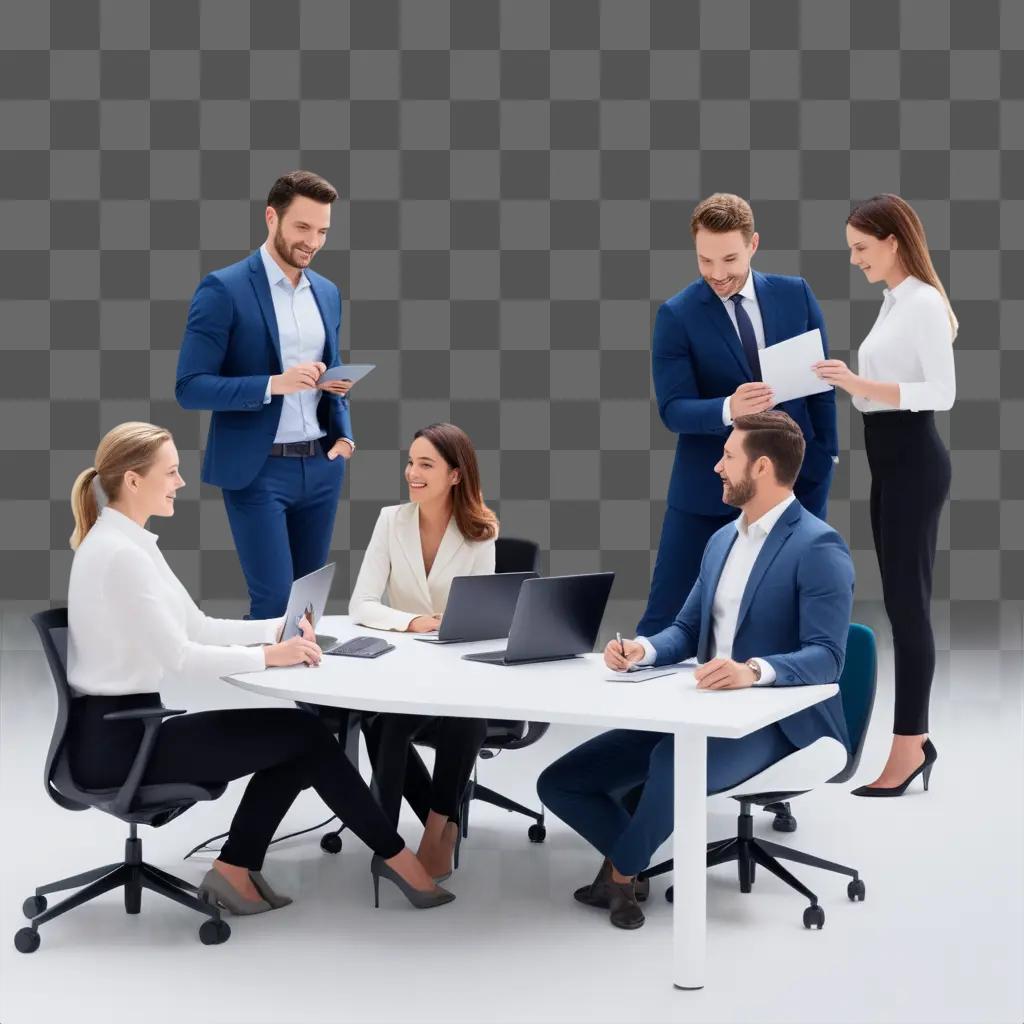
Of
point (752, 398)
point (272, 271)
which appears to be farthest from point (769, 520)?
point (272, 271)

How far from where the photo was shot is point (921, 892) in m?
4.97

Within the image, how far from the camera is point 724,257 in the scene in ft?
18.4

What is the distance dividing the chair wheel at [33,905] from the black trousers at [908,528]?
3.10m

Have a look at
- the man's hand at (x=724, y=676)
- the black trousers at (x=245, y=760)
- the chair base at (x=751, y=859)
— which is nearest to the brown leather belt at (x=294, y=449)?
the black trousers at (x=245, y=760)

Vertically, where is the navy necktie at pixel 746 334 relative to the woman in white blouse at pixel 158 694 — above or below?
above

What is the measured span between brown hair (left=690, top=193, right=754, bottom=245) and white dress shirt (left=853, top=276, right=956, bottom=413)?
0.63 meters

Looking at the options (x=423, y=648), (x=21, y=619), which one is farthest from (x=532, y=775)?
(x=21, y=619)

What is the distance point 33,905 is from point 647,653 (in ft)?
6.22

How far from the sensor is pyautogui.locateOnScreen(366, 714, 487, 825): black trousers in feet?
16.8

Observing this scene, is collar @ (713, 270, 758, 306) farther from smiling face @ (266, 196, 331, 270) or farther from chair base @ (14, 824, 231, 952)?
chair base @ (14, 824, 231, 952)

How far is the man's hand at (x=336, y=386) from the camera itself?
19.6ft

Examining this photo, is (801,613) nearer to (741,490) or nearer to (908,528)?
(741,490)

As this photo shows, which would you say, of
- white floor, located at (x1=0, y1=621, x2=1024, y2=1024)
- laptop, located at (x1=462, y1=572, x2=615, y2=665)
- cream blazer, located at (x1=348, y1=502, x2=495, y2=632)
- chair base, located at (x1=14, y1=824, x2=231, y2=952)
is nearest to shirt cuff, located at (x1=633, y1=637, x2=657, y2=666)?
laptop, located at (x1=462, y1=572, x2=615, y2=665)

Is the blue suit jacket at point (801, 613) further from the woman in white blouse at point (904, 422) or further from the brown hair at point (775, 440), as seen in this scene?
the woman in white blouse at point (904, 422)
